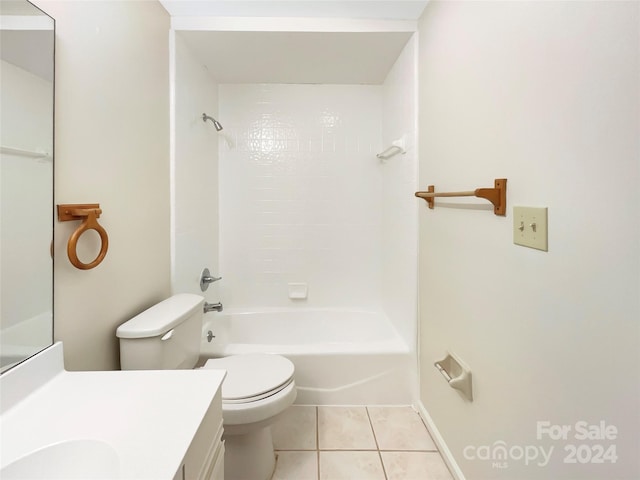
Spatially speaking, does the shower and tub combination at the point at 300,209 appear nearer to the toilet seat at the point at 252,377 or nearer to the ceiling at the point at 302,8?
the ceiling at the point at 302,8

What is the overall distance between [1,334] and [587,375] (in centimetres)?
140

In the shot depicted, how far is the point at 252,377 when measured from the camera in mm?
1365

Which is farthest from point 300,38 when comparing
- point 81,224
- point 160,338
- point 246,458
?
point 246,458

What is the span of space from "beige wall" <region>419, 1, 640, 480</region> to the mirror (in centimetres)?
137

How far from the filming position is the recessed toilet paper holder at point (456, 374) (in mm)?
1180

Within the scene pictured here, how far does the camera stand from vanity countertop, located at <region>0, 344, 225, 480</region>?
0.58 metres

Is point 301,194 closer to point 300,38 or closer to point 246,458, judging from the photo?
point 300,38

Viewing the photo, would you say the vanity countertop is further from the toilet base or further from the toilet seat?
the toilet base

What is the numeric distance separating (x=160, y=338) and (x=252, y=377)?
431 millimetres

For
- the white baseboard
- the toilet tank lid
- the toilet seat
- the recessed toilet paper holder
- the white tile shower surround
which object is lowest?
the white tile shower surround

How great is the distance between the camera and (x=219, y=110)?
7.89ft

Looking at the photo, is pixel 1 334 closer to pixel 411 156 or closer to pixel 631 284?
pixel 631 284

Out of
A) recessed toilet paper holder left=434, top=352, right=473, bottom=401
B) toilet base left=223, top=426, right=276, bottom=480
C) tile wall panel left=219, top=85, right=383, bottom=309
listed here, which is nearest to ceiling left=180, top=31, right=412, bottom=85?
tile wall panel left=219, top=85, right=383, bottom=309

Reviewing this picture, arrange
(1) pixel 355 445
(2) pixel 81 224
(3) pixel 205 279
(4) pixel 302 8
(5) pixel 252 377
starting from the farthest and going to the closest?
1. (3) pixel 205 279
2. (4) pixel 302 8
3. (1) pixel 355 445
4. (5) pixel 252 377
5. (2) pixel 81 224
